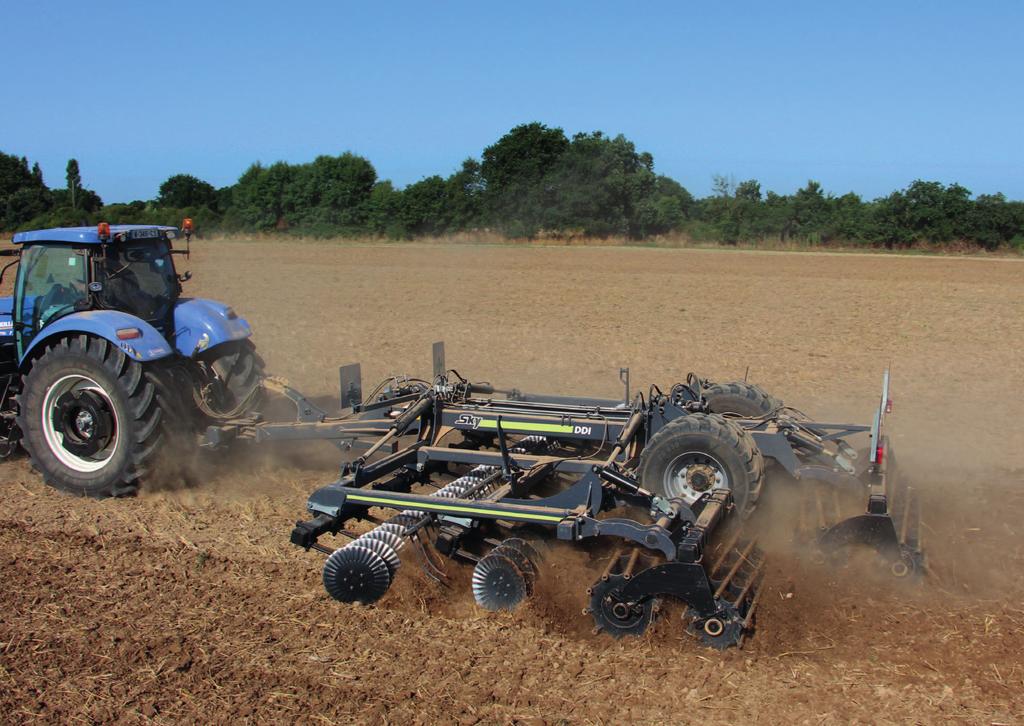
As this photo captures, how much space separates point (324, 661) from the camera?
4609 millimetres

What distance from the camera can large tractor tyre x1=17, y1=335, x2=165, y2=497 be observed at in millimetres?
7000

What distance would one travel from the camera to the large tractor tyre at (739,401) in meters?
7.25

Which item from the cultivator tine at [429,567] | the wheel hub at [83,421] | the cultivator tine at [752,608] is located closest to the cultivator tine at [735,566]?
the cultivator tine at [752,608]

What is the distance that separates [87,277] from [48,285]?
41cm

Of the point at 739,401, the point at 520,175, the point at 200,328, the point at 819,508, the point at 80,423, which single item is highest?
the point at 520,175

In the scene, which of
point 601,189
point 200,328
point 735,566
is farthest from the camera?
point 601,189

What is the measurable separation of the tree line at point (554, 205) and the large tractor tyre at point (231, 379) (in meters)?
39.2

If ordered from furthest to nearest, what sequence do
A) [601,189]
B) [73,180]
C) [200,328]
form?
1. [601,189]
2. [73,180]
3. [200,328]

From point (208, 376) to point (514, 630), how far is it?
4.08 meters

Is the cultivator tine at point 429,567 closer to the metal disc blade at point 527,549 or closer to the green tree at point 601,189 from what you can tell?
the metal disc blade at point 527,549

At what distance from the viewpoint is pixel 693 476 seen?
5.94 m

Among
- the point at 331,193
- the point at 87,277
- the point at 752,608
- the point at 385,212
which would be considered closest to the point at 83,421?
the point at 87,277

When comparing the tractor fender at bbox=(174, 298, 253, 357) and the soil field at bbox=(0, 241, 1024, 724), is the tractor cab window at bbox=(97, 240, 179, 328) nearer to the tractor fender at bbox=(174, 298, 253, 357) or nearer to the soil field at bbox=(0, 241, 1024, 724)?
the tractor fender at bbox=(174, 298, 253, 357)

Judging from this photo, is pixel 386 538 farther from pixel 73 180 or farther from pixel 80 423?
pixel 73 180
